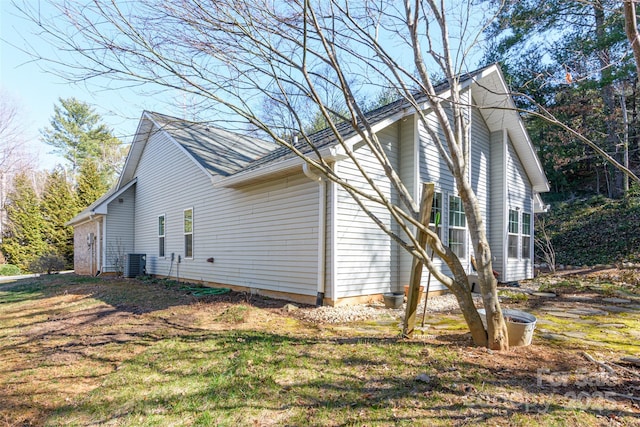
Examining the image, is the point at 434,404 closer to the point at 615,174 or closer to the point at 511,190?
the point at 511,190

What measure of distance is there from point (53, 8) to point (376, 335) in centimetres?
501

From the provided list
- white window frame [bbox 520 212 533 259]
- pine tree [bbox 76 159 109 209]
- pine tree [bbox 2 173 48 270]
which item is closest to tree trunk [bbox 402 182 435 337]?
white window frame [bbox 520 212 533 259]

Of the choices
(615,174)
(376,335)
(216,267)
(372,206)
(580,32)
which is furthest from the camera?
(615,174)

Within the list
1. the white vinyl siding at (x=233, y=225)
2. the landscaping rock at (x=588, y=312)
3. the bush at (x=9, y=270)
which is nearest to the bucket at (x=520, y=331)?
the landscaping rock at (x=588, y=312)

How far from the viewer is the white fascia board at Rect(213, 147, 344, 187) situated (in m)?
5.99

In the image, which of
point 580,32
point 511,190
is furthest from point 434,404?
point 580,32

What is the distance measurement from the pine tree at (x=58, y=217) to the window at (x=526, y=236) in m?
22.4

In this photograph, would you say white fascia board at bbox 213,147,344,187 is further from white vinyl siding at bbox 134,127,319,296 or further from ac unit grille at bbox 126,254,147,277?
ac unit grille at bbox 126,254,147,277

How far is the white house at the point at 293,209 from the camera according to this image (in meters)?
6.67

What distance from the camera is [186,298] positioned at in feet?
25.7

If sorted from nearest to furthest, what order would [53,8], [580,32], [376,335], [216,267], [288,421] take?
[288,421] → [53,8] → [376,335] → [216,267] → [580,32]

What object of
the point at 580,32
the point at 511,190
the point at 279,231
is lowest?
the point at 279,231

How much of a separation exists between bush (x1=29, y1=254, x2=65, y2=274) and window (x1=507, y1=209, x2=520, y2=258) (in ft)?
64.8

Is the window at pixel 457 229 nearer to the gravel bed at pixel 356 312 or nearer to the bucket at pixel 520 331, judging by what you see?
the gravel bed at pixel 356 312
